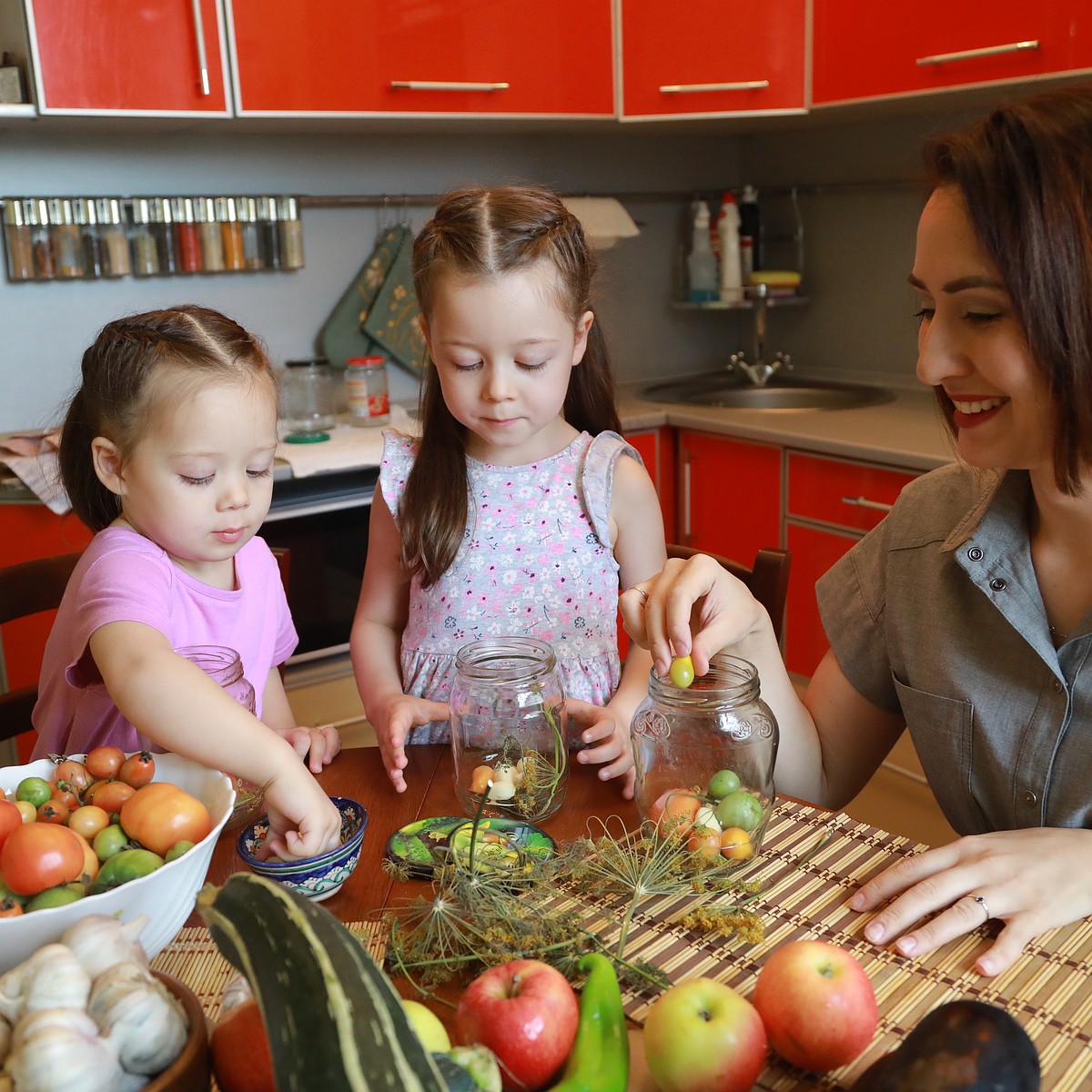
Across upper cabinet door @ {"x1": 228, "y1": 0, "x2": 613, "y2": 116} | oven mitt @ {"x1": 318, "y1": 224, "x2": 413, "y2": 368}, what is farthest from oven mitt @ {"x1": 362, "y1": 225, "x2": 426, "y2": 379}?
upper cabinet door @ {"x1": 228, "y1": 0, "x2": 613, "y2": 116}

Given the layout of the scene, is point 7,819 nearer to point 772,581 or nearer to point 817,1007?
point 817,1007

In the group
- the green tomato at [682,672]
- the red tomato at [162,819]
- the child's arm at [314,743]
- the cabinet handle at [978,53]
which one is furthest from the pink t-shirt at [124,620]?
the cabinet handle at [978,53]

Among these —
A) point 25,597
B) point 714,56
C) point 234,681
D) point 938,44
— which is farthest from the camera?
point 714,56

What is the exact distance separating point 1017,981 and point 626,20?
8.12 ft

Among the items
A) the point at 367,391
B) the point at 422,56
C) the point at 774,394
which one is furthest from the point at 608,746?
the point at 774,394

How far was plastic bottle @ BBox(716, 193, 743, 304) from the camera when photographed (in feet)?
10.4

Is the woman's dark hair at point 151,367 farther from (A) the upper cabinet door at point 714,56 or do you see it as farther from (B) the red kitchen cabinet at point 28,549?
(A) the upper cabinet door at point 714,56

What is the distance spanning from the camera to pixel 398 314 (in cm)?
294

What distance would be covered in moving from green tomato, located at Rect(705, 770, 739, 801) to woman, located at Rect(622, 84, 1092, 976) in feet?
0.29

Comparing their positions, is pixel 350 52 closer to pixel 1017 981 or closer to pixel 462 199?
pixel 462 199

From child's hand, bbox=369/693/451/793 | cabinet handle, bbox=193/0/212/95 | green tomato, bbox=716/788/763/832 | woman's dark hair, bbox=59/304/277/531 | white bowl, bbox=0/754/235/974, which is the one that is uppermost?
cabinet handle, bbox=193/0/212/95

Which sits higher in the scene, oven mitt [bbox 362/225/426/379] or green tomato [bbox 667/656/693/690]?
oven mitt [bbox 362/225/426/379]

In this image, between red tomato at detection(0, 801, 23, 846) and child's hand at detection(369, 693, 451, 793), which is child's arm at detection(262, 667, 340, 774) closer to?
child's hand at detection(369, 693, 451, 793)

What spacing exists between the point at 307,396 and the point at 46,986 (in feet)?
7.41
